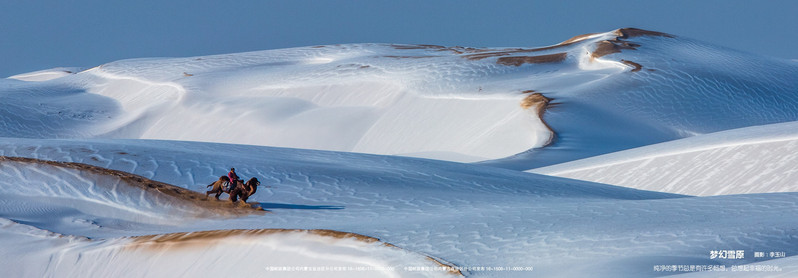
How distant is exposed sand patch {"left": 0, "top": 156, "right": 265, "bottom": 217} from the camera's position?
10.1m

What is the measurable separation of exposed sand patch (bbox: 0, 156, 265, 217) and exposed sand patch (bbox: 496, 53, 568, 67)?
21420 millimetres

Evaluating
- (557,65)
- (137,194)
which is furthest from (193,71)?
(137,194)

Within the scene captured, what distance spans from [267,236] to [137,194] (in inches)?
110

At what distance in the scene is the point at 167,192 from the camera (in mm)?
10633

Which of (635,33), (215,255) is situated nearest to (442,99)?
(635,33)

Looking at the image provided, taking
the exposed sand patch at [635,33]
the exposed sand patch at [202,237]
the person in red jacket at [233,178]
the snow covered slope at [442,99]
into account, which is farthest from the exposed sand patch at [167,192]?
the exposed sand patch at [635,33]

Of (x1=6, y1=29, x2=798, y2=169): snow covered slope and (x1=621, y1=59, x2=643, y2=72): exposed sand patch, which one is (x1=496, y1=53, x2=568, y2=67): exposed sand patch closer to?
(x1=6, y1=29, x2=798, y2=169): snow covered slope

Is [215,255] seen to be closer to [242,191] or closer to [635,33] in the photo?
[242,191]

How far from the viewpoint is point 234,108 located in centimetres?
3400

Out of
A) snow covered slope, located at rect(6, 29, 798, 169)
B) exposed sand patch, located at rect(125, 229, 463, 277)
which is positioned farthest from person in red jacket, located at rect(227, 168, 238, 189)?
snow covered slope, located at rect(6, 29, 798, 169)

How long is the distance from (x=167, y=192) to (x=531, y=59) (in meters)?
22.7

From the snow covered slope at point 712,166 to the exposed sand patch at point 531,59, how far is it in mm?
13317

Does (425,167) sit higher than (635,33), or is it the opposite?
(635,33)

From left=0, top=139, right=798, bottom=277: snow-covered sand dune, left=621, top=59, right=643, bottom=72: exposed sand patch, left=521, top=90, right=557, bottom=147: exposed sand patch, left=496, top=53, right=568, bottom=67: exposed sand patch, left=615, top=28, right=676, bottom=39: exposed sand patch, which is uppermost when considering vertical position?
left=615, top=28, right=676, bottom=39: exposed sand patch
